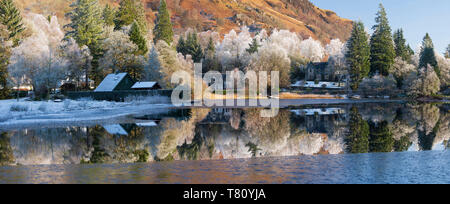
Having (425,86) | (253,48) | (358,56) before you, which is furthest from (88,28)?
(425,86)

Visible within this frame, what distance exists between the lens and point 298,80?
90.5 meters

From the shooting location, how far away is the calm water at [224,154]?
32.2ft

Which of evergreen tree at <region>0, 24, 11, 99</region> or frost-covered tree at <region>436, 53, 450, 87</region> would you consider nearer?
evergreen tree at <region>0, 24, 11, 99</region>

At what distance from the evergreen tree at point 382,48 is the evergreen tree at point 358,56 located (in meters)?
1.42

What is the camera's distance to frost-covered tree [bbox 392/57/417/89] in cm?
7184

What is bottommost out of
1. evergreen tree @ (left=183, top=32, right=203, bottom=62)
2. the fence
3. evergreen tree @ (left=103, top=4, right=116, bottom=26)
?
the fence

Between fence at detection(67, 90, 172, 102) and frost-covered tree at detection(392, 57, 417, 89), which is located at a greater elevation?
frost-covered tree at detection(392, 57, 417, 89)

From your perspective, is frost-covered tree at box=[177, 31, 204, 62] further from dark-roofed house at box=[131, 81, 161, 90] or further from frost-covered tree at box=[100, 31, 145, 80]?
dark-roofed house at box=[131, 81, 161, 90]

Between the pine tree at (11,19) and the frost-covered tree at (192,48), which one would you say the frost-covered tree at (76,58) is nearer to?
the pine tree at (11,19)

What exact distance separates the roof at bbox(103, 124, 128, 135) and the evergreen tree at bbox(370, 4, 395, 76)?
6440 centimetres

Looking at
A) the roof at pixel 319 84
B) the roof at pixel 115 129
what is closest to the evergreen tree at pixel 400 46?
the roof at pixel 319 84

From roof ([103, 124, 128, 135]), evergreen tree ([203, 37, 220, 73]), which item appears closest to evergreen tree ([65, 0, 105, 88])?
evergreen tree ([203, 37, 220, 73])
